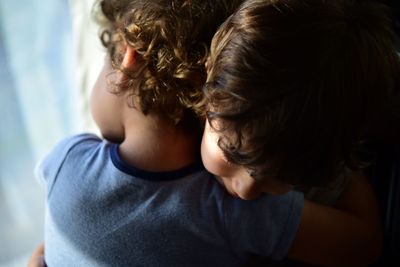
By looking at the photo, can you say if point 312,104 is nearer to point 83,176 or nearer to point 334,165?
point 334,165

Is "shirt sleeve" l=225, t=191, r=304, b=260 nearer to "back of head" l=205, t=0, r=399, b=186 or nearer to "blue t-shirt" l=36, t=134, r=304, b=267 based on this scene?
"blue t-shirt" l=36, t=134, r=304, b=267

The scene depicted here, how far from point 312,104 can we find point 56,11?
744 mm

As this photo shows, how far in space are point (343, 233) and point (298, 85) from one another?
0.29m

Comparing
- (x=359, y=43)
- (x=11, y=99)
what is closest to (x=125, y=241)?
(x=359, y=43)

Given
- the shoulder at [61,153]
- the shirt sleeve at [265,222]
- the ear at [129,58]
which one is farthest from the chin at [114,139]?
the shirt sleeve at [265,222]

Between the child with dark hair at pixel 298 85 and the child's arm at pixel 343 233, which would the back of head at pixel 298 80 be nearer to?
the child with dark hair at pixel 298 85

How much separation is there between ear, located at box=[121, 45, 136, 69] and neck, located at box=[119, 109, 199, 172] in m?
0.08

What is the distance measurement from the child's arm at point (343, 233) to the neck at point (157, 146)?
0.61 ft

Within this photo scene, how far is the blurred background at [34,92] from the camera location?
103cm

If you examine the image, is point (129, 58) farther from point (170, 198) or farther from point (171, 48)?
point (170, 198)

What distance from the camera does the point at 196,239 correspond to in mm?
664

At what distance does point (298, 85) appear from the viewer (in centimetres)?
51

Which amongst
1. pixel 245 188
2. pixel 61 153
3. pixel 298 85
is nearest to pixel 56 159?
pixel 61 153

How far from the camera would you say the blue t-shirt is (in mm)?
658
